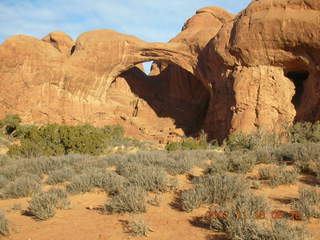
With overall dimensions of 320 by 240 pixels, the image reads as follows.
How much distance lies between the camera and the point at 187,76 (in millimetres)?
29016

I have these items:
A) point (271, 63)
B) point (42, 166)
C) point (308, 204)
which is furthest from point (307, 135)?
point (42, 166)

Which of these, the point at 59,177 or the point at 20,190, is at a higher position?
the point at 59,177

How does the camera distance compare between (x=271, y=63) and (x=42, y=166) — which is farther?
(x=271, y=63)

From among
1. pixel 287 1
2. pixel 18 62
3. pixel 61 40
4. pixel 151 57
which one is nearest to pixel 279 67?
pixel 287 1

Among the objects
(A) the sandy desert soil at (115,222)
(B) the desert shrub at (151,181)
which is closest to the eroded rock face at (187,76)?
(B) the desert shrub at (151,181)

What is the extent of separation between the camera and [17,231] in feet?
11.7

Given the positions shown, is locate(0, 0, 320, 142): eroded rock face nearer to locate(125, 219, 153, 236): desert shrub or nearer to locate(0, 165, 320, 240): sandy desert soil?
locate(0, 165, 320, 240): sandy desert soil

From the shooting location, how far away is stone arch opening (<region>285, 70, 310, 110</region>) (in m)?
19.1

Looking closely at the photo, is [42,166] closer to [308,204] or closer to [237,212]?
[237,212]

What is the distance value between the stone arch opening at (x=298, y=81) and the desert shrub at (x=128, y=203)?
17551 mm

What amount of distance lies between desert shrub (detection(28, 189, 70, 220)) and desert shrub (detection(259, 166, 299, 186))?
3.42m

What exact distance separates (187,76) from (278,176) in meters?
24.8

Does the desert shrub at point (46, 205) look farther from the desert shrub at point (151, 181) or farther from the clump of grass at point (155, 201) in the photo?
the clump of grass at point (155, 201)

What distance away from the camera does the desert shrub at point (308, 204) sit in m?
3.21
